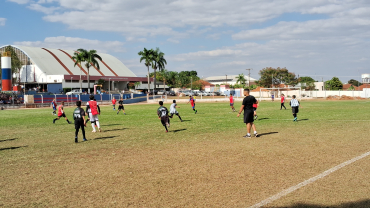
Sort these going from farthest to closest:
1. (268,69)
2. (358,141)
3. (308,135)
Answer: (268,69), (308,135), (358,141)

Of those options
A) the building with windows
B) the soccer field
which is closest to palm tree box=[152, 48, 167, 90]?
the building with windows

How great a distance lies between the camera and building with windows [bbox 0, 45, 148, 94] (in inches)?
3474

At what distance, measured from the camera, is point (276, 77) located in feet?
326

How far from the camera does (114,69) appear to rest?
372 feet

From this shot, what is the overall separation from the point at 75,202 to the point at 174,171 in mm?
2712

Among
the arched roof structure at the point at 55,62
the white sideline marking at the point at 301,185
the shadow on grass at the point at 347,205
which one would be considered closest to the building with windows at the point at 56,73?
the arched roof structure at the point at 55,62

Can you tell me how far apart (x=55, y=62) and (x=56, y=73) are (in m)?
8.53

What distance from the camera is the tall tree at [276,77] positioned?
98.4 m

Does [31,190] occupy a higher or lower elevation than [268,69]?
lower

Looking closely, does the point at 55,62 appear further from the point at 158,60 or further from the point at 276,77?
the point at 276,77

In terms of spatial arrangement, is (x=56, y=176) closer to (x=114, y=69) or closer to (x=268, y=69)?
(x=268, y=69)

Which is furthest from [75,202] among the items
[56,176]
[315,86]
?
[315,86]

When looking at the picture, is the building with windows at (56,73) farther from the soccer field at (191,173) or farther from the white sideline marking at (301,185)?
the white sideline marking at (301,185)

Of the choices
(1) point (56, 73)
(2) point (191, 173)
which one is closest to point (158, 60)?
(1) point (56, 73)
